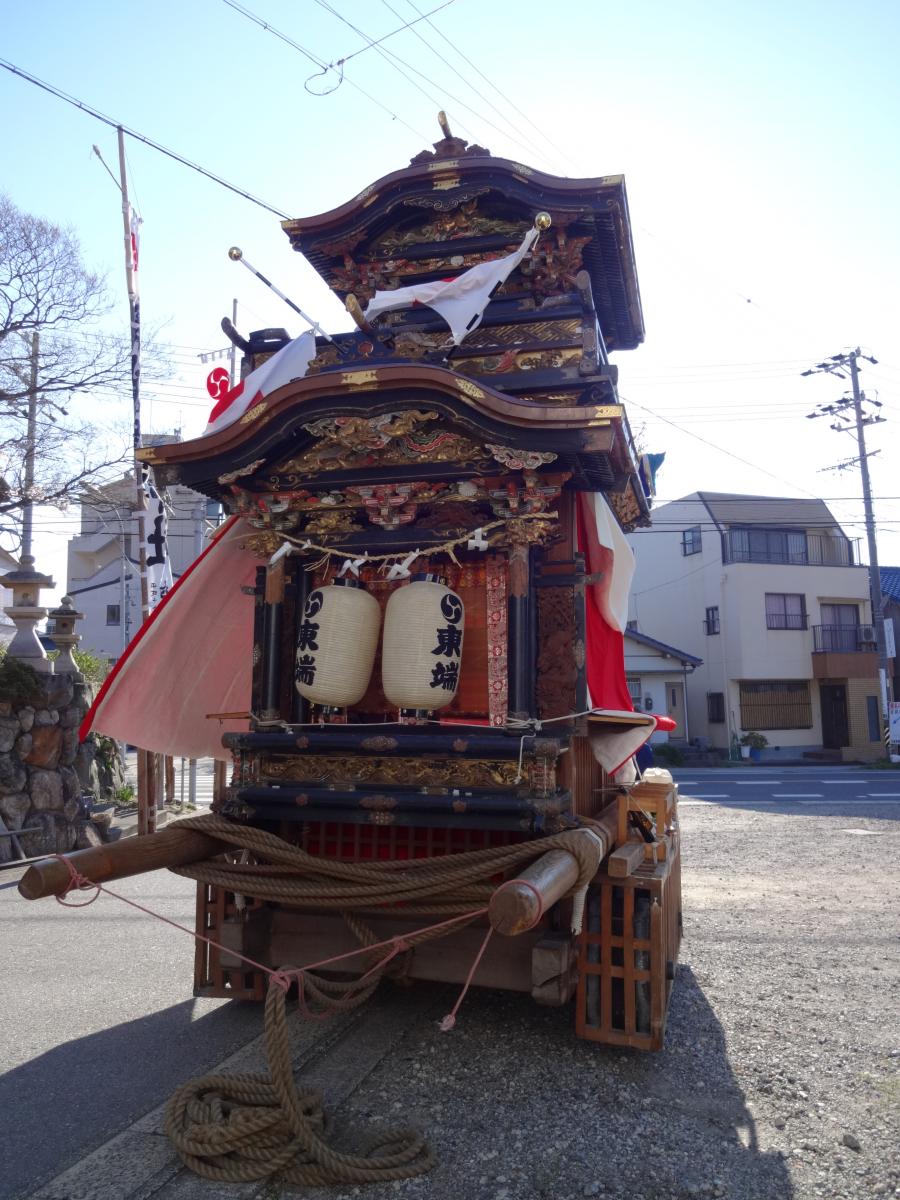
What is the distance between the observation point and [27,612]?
11336 millimetres

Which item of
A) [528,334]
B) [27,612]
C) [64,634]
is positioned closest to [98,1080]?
[528,334]

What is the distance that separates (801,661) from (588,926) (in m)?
28.8

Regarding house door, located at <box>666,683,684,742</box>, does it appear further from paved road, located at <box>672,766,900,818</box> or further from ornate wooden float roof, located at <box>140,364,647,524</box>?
ornate wooden float roof, located at <box>140,364,647,524</box>

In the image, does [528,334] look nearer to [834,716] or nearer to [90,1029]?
[90,1029]

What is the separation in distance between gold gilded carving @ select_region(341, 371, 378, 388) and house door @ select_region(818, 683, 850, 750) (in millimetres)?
30446

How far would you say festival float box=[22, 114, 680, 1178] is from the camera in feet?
14.0

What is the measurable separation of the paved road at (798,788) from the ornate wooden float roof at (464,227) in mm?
12520

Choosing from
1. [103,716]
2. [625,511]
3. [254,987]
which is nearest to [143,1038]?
[254,987]

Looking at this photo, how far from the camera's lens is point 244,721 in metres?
6.09

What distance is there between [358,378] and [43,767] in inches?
330

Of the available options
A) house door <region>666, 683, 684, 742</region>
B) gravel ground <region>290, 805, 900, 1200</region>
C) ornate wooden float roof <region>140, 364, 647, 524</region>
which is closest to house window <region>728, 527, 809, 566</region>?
house door <region>666, 683, 684, 742</region>

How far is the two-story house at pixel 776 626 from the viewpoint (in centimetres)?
3017

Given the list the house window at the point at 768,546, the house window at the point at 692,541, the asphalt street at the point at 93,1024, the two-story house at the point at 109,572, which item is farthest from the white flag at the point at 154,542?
the house window at the point at 768,546

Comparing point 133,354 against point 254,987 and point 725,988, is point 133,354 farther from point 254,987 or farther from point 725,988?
point 725,988
